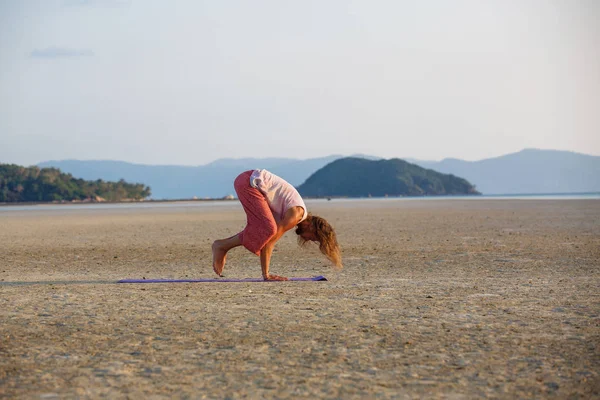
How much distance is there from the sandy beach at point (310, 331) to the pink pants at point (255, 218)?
1.91ft

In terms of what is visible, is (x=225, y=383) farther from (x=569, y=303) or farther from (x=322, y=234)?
(x=322, y=234)

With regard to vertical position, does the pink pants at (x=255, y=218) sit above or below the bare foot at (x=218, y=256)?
above

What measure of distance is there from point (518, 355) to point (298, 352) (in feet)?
5.29

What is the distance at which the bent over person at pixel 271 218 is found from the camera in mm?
10570

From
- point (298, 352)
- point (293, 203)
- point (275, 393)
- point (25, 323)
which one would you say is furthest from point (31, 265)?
point (275, 393)

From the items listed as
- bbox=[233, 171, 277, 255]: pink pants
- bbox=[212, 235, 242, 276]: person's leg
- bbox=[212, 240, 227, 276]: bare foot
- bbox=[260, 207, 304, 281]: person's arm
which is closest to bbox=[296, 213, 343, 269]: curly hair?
bbox=[260, 207, 304, 281]: person's arm

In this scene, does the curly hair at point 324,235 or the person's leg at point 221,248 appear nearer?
the curly hair at point 324,235

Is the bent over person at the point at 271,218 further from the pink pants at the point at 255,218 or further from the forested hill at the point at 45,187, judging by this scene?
the forested hill at the point at 45,187

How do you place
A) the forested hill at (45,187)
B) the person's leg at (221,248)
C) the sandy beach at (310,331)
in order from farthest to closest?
1. the forested hill at (45,187)
2. the person's leg at (221,248)
3. the sandy beach at (310,331)

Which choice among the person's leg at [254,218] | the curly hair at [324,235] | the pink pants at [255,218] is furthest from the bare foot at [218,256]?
the curly hair at [324,235]

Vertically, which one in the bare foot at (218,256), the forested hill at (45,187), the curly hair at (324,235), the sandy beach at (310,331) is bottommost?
the sandy beach at (310,331)

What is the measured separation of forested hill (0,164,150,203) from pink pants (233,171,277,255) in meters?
124

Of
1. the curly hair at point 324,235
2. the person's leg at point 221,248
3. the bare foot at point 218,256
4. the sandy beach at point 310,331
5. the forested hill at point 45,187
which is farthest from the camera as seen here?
the forested hill at point 45,187

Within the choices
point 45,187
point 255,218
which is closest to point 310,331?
point 255,218
